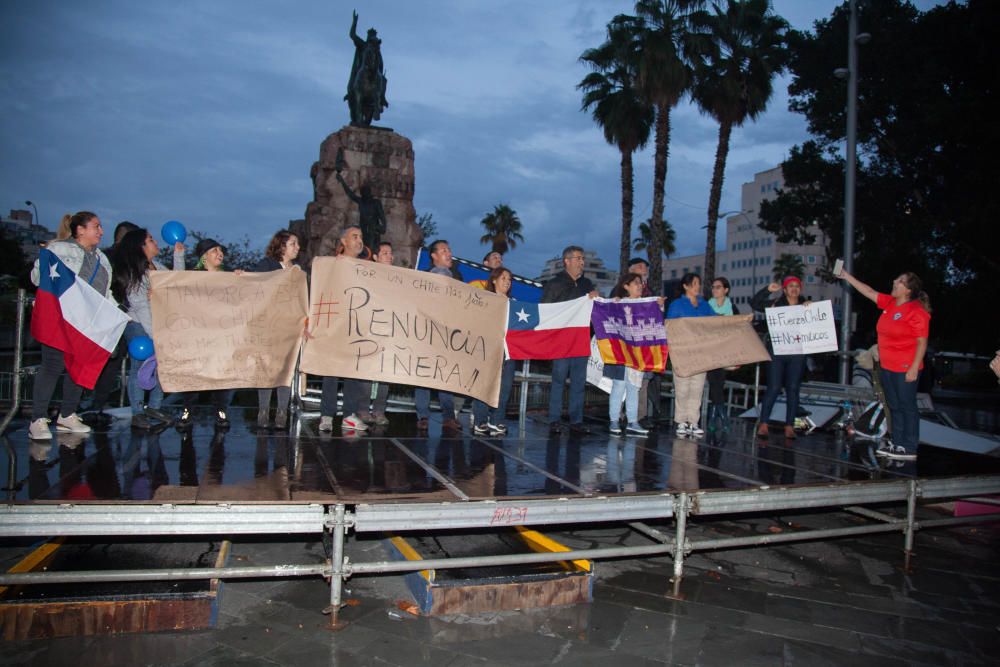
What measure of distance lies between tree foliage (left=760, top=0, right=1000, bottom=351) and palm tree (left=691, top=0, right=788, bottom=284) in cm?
100

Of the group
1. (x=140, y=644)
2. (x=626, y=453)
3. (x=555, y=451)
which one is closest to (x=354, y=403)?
(x=555, y=451)

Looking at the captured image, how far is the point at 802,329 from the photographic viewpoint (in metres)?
8.34

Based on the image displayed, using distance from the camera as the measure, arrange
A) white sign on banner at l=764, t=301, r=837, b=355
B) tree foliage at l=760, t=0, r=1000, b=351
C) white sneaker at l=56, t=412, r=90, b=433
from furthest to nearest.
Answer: tree foliage at l=760, t=0, r=1000, b=351 < white sign on banner at l=764, t=301, r=837, b=355 < white sneaker at l=56, t=412, r=90, b=433

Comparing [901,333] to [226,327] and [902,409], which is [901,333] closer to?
[902,409]

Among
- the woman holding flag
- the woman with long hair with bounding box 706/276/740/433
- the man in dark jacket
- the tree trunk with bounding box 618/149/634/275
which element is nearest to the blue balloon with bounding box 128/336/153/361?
the woman holding flag

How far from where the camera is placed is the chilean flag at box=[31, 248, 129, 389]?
5.56m

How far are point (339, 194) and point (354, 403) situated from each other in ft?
51.9

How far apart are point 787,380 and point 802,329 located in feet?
2.07

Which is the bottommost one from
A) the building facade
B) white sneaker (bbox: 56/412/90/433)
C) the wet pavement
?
the wet pavement

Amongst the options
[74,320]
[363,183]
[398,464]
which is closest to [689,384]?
[398,464]

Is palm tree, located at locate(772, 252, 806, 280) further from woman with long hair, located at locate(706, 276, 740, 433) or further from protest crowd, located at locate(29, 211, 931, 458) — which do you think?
protest crowd, located at locate(29, 211, 931, 458)

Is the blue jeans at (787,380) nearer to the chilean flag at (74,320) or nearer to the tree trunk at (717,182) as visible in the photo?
the chilean flag at (74,320)

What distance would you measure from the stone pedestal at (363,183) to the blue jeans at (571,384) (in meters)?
14.4

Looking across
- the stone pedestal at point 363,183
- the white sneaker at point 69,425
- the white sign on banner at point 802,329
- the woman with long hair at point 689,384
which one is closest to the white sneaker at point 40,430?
the white sneaker at point 69,425
